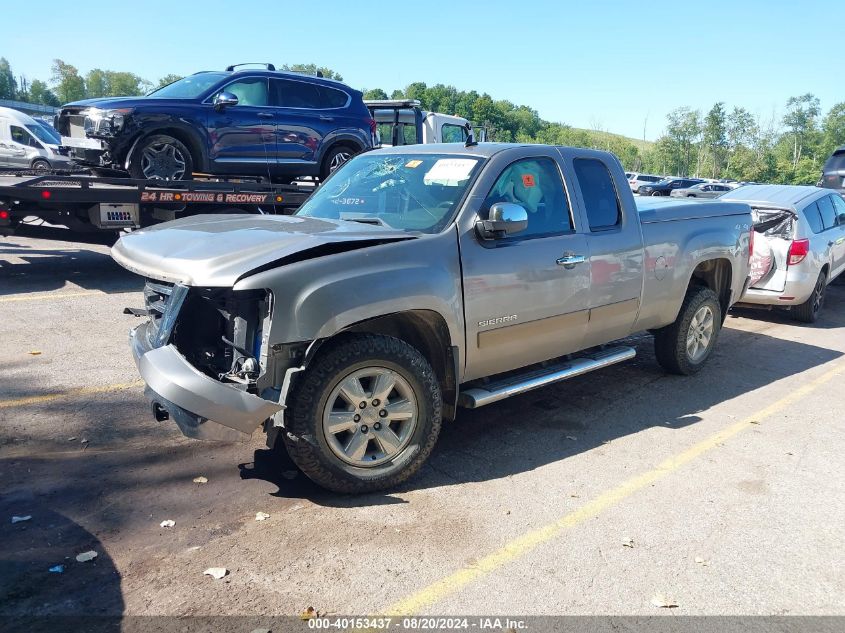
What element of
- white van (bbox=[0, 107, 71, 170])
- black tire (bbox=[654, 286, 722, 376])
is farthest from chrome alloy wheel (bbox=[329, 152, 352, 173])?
white van (bbox=[0, 107, 71, 170])

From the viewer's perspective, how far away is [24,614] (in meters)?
2.78

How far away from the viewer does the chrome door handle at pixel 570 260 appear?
15.8 ft

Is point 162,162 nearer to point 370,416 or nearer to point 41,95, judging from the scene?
point 370,416

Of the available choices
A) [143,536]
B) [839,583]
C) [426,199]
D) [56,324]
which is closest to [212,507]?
[143,536]

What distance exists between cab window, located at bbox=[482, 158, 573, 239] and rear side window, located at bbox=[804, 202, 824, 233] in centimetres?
588

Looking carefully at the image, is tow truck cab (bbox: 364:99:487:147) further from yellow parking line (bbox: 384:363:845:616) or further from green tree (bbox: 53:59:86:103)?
green tree (bbox: 53:59:86:103)

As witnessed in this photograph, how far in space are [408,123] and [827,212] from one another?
9193 mm

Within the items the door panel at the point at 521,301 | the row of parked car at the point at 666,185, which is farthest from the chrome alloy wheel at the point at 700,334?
the row of parked car at the point at 666,185

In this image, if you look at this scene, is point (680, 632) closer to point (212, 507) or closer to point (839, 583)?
point (839, 583)

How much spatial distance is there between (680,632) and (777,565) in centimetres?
88

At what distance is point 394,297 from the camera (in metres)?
A: 3.86

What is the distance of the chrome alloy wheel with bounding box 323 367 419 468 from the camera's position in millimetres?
3777

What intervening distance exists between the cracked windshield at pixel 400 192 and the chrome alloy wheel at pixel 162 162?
4931mm

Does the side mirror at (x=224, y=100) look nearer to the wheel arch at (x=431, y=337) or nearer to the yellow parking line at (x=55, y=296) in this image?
the yellow parking line at (x=55, y=296)
